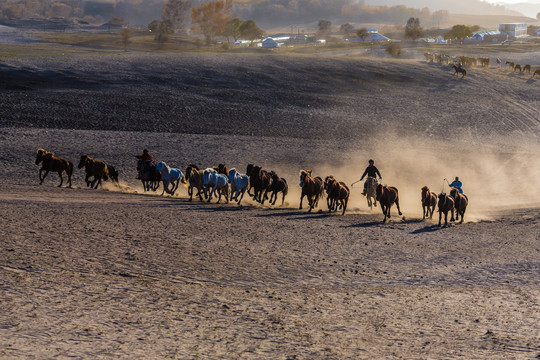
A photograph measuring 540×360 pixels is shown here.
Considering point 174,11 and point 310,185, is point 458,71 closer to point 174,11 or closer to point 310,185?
point 310,185

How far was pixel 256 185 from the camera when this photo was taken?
1031 inches

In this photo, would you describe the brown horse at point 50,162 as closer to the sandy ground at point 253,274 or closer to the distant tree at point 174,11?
the sandy ground at point 253,274

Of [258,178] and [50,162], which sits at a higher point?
[50,162]

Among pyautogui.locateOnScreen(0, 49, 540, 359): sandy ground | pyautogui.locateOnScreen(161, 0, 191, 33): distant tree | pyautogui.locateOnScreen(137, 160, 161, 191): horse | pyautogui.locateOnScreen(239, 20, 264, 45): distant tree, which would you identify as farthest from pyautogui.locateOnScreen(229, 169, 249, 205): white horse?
pyautogui.locateOnScreen(161, 0, 191, 33): distant tree

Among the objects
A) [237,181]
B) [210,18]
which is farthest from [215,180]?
[210,18]

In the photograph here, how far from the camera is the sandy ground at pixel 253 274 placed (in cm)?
1126

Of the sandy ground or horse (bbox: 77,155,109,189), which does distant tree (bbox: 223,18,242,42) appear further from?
horse (bbox: 77,155,109,189)

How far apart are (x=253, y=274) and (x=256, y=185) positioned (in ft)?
35.6

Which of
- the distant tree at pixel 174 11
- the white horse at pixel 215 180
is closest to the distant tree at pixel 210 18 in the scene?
the distant tree at pixel 174 11

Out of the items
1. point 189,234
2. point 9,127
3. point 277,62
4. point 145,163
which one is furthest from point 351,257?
point 277,62

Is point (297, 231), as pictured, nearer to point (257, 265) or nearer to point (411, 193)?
point (257, 265)

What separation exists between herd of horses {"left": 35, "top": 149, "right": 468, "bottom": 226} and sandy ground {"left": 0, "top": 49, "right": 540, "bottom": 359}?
72cm

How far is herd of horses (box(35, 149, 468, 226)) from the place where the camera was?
2462cm

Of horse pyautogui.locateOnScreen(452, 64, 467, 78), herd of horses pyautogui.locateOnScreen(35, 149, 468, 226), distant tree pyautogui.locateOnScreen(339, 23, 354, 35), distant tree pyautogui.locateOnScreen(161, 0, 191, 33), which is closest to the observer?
herd of horses pyautogui.locateOnScreen(35, 149, 468, 226)
